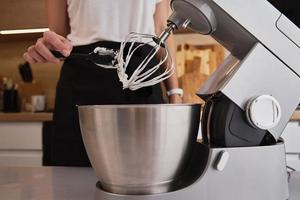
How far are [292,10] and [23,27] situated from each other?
5.49 ft

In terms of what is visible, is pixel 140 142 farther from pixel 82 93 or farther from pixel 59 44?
pixel 82 93

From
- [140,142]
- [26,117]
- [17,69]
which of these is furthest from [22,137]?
[140,142]

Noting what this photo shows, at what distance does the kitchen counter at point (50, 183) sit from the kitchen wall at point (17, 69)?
1.55 m

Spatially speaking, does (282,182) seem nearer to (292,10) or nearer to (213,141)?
(213,141)

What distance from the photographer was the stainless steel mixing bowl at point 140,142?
367 mm

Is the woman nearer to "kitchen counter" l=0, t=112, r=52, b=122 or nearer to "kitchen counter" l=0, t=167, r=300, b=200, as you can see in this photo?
"kitchen counter" l=0, t=167, r=300, b=200

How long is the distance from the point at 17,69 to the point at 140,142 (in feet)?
6.68

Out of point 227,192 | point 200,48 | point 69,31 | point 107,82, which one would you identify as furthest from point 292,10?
point 200,48

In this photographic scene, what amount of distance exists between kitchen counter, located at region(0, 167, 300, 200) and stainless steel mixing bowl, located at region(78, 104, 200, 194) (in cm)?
9

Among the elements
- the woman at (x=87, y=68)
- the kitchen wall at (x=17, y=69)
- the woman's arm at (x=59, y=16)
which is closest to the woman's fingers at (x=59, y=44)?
the woman at (x=87, y=68)

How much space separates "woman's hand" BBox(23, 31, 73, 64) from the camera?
0.48 m

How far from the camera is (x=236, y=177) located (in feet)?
1.35

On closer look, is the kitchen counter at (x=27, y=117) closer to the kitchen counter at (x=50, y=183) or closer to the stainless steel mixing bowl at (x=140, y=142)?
the kitchen counter at (x=50, y=183)

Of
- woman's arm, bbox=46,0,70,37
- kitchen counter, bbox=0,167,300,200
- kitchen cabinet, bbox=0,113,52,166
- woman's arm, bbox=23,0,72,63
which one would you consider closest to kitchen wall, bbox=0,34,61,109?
kitchen cabinet, bbox=0,113,52,166
